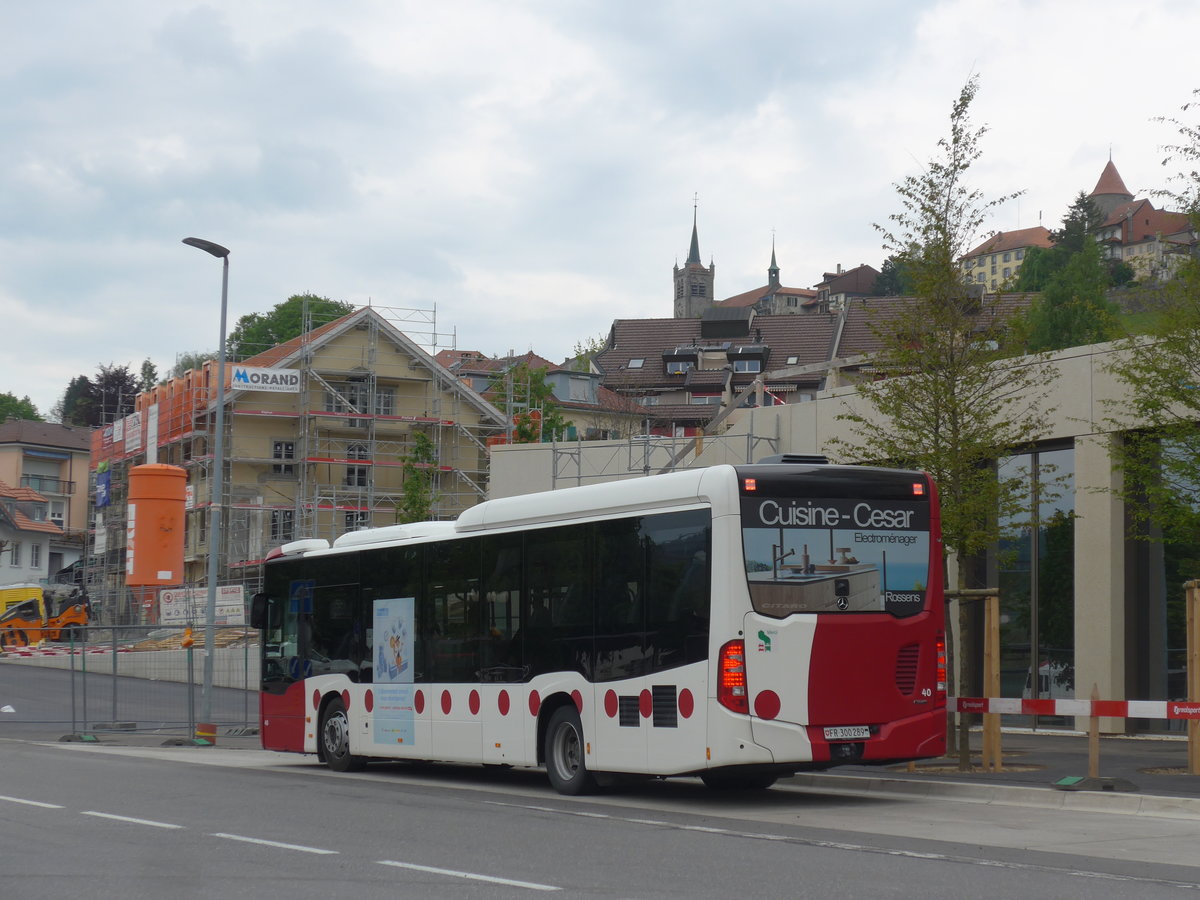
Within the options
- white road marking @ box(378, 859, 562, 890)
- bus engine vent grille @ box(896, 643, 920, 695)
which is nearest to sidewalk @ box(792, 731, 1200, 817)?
bus engine vent grille @ box(896, 643, 920, 695)

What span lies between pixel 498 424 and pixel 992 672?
170 feet

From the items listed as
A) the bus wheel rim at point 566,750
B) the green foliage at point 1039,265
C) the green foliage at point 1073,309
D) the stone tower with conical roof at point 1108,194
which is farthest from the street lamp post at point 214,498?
the stone tower with conical roof at point 1108,194

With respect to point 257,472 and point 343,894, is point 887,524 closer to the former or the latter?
point 343,894

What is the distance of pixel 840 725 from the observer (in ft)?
45.6

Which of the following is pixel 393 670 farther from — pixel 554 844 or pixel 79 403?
pixel 79 403

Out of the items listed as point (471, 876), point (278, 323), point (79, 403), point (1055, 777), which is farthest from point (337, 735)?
point (79, 403)

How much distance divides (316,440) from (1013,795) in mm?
51204

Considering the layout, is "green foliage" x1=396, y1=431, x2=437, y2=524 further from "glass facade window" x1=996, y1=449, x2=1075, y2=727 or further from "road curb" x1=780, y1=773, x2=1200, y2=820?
"road curb" x1=780, y1=773, x2=1200, y2=820

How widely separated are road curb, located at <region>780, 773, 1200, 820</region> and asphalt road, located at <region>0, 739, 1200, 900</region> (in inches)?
10.1

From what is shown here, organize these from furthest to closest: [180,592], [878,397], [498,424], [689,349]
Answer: [689,349] < [498,424] < [180,592] < [878,397]

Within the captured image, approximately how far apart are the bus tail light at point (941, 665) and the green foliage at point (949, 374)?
4637mm

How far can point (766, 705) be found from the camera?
536 inches

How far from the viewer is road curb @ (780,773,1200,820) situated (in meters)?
13.6

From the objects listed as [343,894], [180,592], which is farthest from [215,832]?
[180,592]
